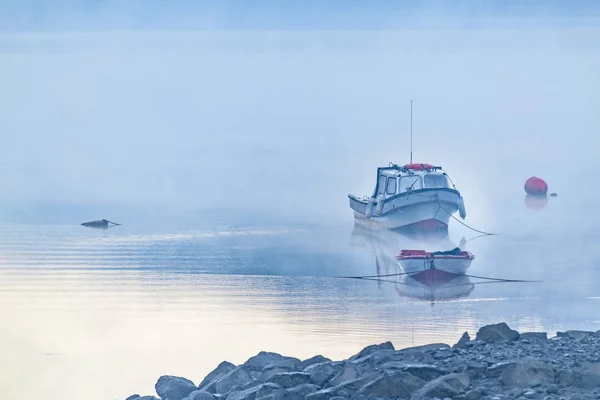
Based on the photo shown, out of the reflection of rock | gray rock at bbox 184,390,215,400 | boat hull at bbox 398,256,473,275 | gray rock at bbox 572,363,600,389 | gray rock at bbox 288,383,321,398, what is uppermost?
the reflection of rock

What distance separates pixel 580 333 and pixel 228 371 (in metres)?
4.06

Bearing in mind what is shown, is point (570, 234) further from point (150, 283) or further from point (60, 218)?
point (150, 283)

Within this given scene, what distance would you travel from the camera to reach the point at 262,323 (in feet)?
82.6

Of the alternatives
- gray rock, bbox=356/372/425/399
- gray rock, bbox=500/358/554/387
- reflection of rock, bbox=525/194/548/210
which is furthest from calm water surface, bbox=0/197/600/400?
reflection of rock, bbox=525/194/548/210

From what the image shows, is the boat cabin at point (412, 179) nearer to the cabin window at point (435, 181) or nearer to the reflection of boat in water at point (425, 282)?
the cabin window at point (435, 181)

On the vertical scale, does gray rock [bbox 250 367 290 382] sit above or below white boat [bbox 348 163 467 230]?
below

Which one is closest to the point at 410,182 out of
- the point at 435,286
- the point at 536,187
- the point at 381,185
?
the point at 381,185

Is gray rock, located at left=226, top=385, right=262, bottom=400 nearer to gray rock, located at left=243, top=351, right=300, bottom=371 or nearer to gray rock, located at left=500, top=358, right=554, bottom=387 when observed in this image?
gray rock, located at left=243, top=351, right=300, bottom=371

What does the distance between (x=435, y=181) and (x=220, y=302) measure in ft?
88.0

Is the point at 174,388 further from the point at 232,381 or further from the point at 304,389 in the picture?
the point at 304,389

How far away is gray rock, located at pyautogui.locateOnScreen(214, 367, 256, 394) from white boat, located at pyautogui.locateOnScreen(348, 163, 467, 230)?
37.5 m

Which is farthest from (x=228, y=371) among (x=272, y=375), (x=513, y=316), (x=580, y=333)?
(x=513, y=316)

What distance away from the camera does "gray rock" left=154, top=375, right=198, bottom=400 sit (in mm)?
15884

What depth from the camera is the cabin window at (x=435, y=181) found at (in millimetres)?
54219
